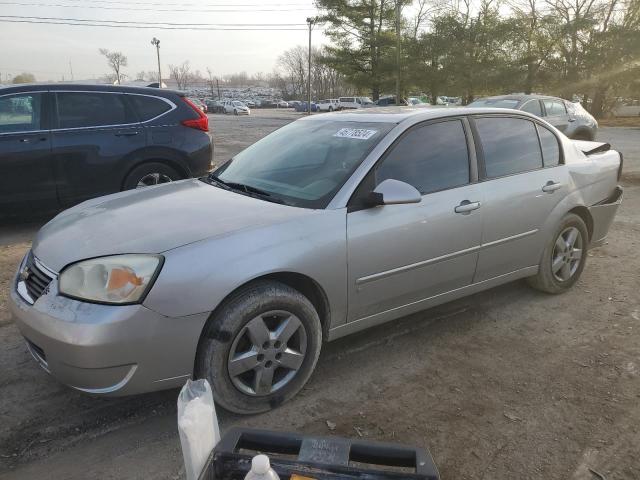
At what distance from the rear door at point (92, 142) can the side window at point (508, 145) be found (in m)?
4.18

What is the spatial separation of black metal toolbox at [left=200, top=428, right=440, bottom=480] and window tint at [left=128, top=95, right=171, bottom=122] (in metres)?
5.59

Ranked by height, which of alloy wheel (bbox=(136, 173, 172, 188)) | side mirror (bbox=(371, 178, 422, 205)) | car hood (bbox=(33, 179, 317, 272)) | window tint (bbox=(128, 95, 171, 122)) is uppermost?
window tint (bbox=(128, 95, 171, 122))

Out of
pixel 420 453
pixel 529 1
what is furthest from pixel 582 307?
pixel 529 1

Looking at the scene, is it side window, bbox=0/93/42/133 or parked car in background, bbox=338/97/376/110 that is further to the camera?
parked car in background, bbox=338/97/376/110

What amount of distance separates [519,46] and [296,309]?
39019 mm

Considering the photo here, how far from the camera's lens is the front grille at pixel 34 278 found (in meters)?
2.64

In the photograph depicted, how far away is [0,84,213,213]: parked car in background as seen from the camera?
5723 millimetres

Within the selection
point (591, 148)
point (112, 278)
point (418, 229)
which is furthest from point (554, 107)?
point (112, 278)

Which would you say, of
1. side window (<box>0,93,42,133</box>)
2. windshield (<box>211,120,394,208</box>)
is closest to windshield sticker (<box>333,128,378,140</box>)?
windshield (<box>211,120,394,208</box>)

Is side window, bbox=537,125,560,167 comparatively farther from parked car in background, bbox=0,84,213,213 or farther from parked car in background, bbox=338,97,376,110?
parked car in background, bbox=338,97,376,110

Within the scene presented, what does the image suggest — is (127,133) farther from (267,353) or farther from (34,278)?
(267,353)

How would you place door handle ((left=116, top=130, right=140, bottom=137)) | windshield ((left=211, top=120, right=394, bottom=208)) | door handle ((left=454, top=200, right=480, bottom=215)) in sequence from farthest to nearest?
door handle ((left=116, top=130, right=140, bottom=137)) → door handle ((left=454, top=200, right=480, bottom=215)) → windshield ((left=211, top=120, right=394, bottom=208))

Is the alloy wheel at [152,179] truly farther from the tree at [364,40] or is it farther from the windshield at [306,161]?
the tree at [364,40]

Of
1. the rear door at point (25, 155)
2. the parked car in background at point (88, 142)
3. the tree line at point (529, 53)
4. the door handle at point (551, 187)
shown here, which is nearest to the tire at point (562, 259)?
the door handle at point (551, 187)
